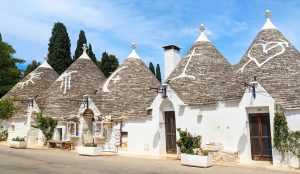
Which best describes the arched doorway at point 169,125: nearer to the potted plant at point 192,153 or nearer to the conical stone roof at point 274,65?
the potted plant at point 192,153

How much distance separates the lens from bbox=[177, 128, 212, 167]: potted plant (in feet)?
44.5

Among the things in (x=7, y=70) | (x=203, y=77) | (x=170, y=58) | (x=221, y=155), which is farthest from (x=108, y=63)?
(x=221, y=155)

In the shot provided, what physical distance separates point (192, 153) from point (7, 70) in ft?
113

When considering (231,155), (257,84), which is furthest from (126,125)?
(257,84)

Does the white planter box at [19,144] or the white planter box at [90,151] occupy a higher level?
the white planter box at [19,144]

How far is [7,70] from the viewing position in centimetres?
4166

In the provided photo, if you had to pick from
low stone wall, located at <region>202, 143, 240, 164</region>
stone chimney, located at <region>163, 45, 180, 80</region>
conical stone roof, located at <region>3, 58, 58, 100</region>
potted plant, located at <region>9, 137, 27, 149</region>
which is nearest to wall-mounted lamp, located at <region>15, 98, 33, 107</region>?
conical stone roof, located at <region>3, 58, 58, 100</region>

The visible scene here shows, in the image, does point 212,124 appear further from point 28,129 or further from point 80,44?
point 80,44

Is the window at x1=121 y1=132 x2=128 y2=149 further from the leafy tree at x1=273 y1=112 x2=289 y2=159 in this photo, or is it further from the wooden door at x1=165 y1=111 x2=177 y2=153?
the leafy tree at x1=273 y1=112 x2=289 y2=159

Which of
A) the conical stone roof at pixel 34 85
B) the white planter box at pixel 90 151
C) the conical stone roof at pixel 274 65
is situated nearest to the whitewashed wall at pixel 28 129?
the conical stone roof at pixel 34 85

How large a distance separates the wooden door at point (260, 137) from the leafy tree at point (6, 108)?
62.9ft

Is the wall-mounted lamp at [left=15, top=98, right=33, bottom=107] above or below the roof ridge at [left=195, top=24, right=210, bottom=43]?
below

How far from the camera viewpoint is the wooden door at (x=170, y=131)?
1795 centimetres

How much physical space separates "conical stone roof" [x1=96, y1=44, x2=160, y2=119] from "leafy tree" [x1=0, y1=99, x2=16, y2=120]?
25.5ft
